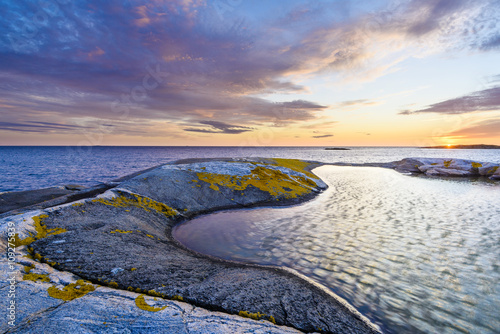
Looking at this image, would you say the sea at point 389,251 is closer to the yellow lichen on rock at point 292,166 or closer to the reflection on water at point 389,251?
the reflection on water at point 389,251

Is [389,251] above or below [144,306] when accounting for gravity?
below

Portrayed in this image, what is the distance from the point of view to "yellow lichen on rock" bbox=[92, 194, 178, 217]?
46.0ft

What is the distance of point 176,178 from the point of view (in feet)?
65.9

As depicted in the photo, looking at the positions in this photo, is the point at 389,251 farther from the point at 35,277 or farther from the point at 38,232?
the point at 38,232

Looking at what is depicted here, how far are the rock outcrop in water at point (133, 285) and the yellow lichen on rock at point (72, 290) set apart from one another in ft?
0.07

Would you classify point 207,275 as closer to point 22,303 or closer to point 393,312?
point 22,303

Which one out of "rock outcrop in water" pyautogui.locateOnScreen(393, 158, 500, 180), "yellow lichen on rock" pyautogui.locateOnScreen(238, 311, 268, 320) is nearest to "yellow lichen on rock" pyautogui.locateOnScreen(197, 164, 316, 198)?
"yellow lichen on rock" pyautogui.locateOnScreen(238, 311, 268, 320)

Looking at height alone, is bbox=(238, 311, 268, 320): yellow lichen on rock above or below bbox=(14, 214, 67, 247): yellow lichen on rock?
below

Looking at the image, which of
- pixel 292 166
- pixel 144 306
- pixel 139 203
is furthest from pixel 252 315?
pixel 292 166

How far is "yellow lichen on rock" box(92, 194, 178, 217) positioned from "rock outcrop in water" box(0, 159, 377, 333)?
531mm

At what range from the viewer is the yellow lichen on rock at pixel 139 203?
46.0 feet

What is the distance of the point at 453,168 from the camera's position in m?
46.0

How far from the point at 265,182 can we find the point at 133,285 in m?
17.8

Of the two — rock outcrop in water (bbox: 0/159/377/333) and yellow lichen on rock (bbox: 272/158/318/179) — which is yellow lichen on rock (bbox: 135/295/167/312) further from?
yellow lichen on rock (bbox: 272/158/318/179)
